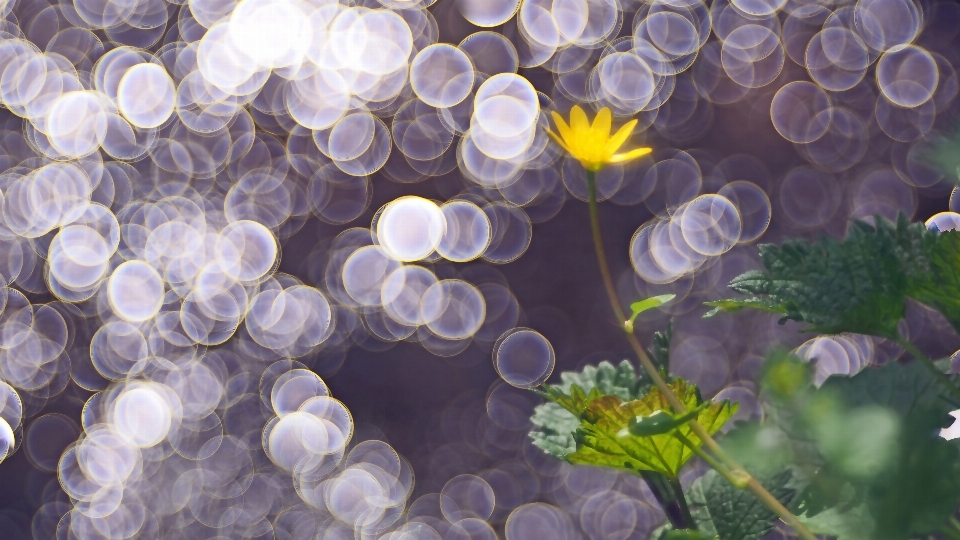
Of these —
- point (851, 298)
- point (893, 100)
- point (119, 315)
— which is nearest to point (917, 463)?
point (851, 298)

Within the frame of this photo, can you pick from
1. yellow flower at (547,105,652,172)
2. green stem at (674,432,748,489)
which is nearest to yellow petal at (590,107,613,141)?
yellow flower at (547,105,652,172)

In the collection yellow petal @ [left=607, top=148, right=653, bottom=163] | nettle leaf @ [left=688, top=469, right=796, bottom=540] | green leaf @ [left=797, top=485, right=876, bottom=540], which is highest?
yellow petal @ [left=607, top=148, right=653, bottom=163]

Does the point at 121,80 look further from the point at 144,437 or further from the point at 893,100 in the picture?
the point at 893,100

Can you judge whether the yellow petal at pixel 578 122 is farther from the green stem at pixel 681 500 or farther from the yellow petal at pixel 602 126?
the green stem at pixel 681 500

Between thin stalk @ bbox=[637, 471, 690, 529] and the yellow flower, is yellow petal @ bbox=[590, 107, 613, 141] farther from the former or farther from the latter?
thin stalk @ bbox=[637, 471, 690, 529]

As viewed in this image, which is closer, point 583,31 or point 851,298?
point 851,298

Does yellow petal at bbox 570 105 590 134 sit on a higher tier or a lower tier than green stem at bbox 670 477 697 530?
higher

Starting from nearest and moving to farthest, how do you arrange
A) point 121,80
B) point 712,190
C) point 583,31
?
1. point 712,190
2. point 583,31
3. point 121,80
